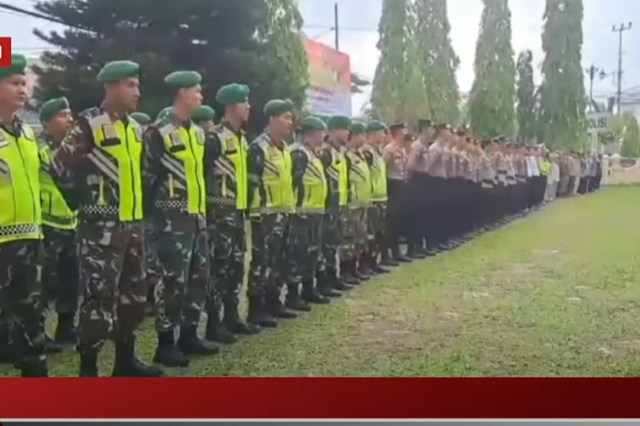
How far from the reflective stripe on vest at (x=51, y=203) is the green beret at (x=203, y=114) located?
1.52 feet

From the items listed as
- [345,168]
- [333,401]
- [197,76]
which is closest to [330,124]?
[345,168]

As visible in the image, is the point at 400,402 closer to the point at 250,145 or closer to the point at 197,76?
the point at 250,145

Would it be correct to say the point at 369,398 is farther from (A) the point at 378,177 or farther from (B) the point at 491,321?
(A) the point at 378,177

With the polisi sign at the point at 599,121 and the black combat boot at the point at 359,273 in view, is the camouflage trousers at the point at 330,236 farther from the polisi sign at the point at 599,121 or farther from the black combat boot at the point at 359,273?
the polisi sign at the point at 599,121

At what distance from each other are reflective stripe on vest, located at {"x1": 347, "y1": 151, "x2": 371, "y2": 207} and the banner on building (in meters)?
0.19

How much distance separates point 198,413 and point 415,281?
0.82 metres

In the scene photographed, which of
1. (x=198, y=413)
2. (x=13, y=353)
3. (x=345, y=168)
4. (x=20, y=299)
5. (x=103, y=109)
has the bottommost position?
(x=198, y=413)

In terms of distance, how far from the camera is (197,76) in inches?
108

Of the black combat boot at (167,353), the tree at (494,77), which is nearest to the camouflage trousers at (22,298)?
the black combat boot at (167,353)

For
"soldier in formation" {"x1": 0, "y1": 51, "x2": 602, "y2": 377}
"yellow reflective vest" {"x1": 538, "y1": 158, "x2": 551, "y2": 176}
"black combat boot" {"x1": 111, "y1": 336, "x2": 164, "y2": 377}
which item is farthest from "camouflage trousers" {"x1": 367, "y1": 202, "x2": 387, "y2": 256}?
"black combat boot" {"x1": 111, "y1": 336, "x2": 164, "y2": 377}

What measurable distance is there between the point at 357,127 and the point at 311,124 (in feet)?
0.50

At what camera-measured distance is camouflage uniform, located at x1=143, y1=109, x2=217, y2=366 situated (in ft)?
8.96

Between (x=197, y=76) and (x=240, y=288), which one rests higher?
(x=197, y=76)

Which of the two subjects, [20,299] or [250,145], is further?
[250,145]
